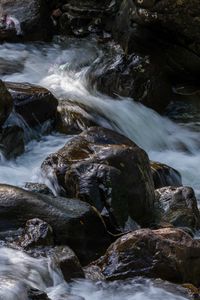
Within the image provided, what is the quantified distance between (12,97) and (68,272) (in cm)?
376

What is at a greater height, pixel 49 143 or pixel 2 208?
pixel 2 208

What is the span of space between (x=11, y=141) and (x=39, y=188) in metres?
1.70

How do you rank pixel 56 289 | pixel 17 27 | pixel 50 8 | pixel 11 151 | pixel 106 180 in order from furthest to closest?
pixel 50 8, pixel 17 27, pixel 11 151, pixel 106 180, pixel 56 289

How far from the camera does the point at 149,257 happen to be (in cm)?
555

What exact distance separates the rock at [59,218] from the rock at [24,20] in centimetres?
701

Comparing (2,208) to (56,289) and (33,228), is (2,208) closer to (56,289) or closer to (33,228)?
(33,228)

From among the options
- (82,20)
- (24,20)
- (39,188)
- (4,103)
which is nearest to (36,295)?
(39,188)

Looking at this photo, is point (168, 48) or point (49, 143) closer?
point (49, 143)

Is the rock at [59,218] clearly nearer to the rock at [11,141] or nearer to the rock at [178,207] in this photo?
the rock at [178,207]

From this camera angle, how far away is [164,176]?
324 inches

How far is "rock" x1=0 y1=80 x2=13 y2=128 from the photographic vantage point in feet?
26.7

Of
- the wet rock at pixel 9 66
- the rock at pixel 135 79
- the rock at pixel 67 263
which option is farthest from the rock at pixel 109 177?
the wet rock at pixel 9 66

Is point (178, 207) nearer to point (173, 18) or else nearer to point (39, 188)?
point (39, 188)

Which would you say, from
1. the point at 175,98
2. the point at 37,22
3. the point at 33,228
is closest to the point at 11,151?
the point at 33,228
